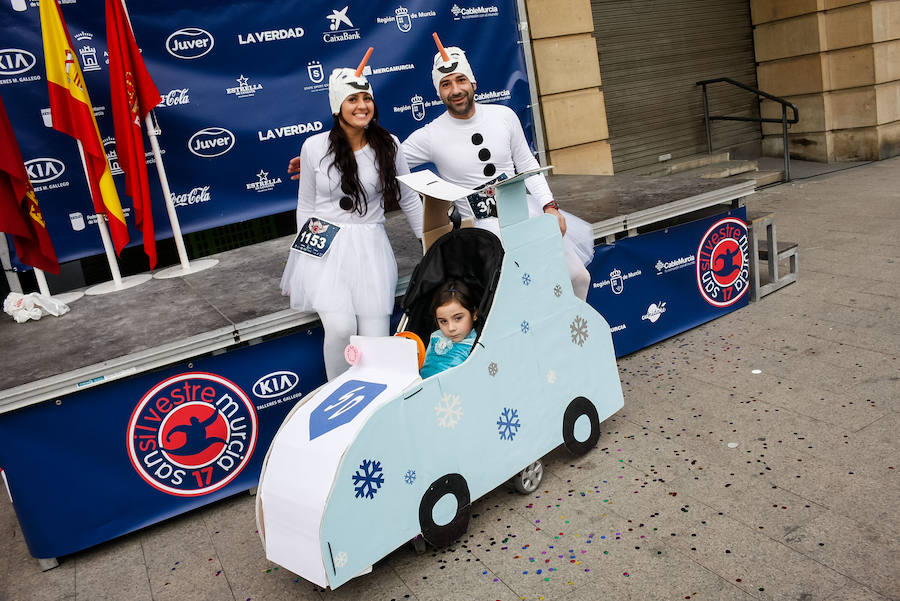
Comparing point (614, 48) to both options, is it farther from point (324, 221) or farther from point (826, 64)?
point (324, 221)

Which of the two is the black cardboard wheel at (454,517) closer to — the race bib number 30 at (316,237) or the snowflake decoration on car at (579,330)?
the snowflake decoration on car at (579,330)

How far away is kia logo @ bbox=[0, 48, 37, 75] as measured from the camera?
210 inches

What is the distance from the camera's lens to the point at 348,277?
157 inches

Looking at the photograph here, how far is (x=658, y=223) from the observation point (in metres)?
5.54

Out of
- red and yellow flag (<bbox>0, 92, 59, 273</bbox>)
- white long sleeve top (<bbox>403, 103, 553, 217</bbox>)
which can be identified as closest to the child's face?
white long sleeve top (<bbox>403, 103, 553, 217</bbox>)

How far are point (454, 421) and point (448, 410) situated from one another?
2.5 inches

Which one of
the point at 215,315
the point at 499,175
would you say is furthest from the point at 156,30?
the point at 499,175

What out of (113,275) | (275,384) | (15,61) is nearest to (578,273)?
(275,384)

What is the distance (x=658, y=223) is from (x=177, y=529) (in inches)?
151

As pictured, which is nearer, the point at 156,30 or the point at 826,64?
the point at 156,30

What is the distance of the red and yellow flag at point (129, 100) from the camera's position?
5.00 metres

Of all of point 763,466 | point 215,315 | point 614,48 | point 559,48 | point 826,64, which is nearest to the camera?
point 763,466

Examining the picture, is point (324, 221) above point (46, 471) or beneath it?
above

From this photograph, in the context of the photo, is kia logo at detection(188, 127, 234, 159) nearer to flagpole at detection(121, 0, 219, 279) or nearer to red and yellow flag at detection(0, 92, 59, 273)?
flagpole at detection(121, 0, 219, 279)
